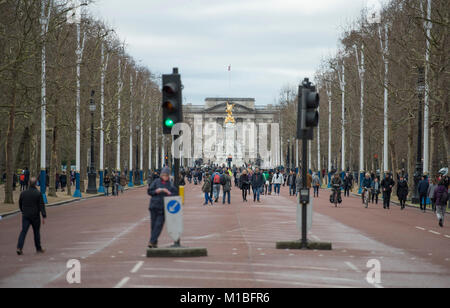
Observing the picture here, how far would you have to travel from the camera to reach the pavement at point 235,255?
492 inches

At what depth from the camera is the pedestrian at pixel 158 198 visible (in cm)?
1619

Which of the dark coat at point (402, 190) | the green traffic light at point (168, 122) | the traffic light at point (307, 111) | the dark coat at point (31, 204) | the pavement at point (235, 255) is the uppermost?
the traffic light at point (307, 111)

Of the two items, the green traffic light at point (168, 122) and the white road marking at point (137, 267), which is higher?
the green traffic light at point (168, 122)

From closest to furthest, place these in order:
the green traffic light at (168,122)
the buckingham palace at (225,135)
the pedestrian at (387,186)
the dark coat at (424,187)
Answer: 1. the green traffic light at (168,122)
2. the dark coat at (424,187)
3. the pedestrian at (387,186)
4. the buckingham palace at (225,135)

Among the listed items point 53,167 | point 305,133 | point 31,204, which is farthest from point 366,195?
point 31,204

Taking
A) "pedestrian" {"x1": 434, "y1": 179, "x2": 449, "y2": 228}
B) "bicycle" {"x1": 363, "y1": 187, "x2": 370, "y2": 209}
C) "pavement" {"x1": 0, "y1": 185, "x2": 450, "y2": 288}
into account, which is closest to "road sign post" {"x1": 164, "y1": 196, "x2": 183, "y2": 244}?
"pavement" {"x1": 0, "y1": 185, "x2": 450, "y2": 288}

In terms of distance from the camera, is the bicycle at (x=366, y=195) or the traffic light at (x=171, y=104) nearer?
the traffic light at (x=171, y=104)

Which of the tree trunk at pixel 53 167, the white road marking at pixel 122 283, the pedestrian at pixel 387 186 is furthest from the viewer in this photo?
the tree trunk at pixel 53 167

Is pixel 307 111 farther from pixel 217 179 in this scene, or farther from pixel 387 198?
pixel 217 179

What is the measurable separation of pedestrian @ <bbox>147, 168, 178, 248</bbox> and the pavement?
53 cm

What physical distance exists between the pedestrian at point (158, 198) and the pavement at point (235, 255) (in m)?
0.53

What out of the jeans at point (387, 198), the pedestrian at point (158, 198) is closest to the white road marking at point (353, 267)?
the pedestrian at point (158, 198)

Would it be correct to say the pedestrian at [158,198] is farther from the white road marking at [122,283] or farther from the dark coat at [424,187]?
the dark coat at [424,187]
